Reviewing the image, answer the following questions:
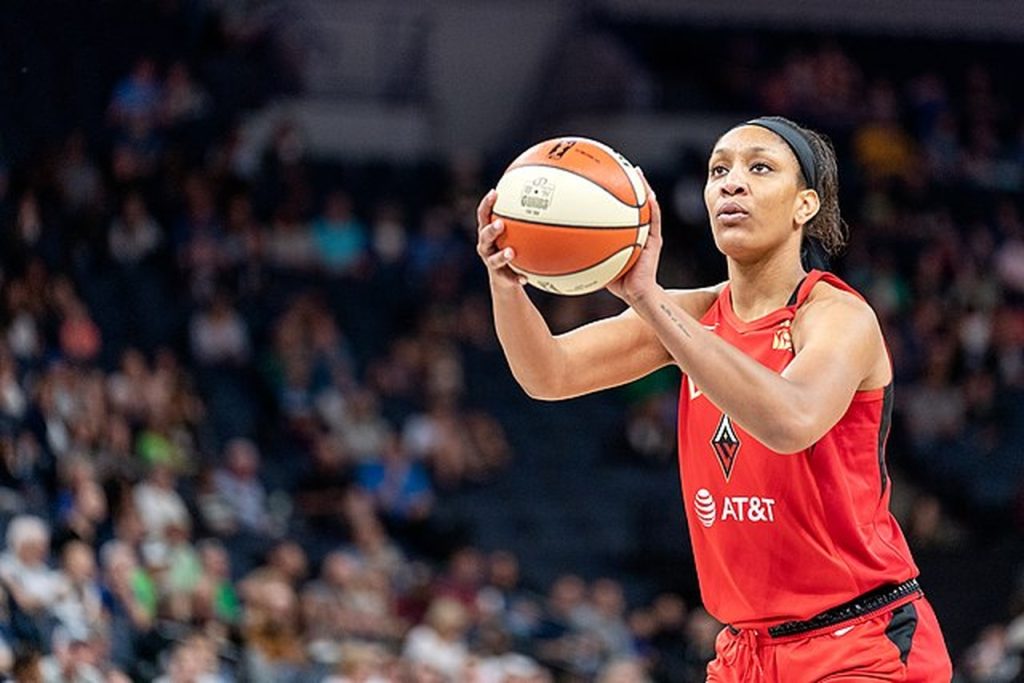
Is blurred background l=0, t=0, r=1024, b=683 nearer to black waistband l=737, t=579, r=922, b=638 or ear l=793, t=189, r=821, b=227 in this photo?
black waistband l=737, t=579, r=922, b=638

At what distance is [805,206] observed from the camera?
4898 millimetres

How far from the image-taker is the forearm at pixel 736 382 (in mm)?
4211

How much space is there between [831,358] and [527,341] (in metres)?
0.89

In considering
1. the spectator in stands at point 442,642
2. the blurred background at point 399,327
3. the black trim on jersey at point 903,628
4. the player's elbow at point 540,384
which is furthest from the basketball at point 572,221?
the spectator in stands at point 442,642

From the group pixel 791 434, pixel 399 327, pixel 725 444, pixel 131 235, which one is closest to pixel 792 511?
pixel 725 444

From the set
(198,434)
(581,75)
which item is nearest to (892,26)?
(581,75)

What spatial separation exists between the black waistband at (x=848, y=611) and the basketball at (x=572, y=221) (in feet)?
3.50

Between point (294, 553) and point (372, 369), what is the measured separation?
4195 millimetres

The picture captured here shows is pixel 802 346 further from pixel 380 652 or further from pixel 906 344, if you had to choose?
pixel 906 344

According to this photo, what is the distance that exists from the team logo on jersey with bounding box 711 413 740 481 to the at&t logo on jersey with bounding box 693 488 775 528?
76 mm

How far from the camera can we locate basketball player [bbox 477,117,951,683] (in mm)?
4703

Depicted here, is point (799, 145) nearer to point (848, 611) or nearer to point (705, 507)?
point (705, 507)

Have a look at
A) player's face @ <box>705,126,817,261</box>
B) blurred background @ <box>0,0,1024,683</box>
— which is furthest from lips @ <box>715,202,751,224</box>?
blurred background @ <box>0,0,1024,683</box>

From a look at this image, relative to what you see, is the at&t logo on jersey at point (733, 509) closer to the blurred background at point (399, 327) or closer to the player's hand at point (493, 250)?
the player's hand at point (493, 250)
